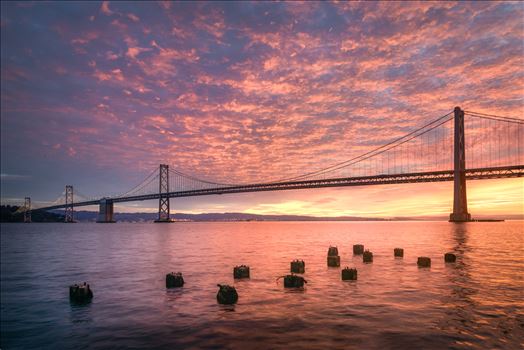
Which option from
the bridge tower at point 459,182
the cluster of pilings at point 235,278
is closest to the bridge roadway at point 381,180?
the bridge tower at point 459,182

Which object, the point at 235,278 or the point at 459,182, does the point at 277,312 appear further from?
the point at 459,182

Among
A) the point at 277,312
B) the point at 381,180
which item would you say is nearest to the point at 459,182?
the point at 381,180

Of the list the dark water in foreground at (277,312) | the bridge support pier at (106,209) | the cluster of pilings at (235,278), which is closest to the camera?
the dark water in foreground at (277,312)

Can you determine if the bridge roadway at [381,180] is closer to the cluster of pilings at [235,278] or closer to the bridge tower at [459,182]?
the bridge tower at [459,182]

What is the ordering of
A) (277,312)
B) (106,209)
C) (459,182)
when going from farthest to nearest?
(106,209), (459,182), (277,312)

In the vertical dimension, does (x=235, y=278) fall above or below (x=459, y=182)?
below

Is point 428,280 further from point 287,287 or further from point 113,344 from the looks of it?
point 113,344

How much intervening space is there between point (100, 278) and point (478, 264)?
25.8 meters

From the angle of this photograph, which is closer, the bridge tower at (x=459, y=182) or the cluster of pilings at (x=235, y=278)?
the cluster of pilings at (x=235, y=278)

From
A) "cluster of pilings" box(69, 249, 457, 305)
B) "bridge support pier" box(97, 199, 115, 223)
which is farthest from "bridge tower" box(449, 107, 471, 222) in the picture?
"bridge support pier" box(97, 199, 115, 223)

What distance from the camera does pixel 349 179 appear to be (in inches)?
4003

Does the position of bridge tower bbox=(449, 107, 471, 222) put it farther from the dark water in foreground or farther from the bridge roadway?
the dark water in foreground

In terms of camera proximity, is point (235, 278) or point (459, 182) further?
point (459, 182)

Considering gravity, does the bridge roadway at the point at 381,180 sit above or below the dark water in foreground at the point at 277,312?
above
